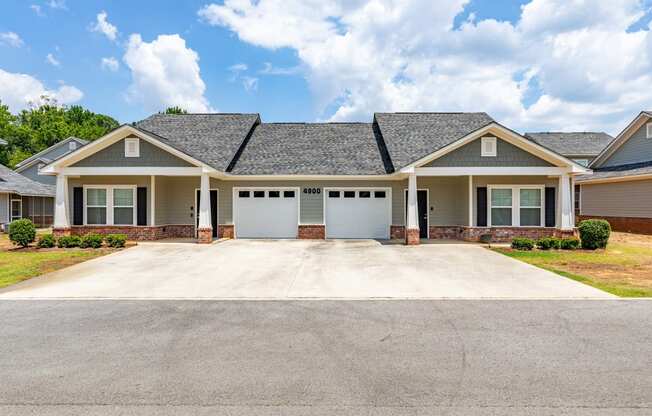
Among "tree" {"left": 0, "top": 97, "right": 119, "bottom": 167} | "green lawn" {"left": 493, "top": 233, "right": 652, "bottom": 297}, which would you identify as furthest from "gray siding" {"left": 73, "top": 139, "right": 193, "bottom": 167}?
"tree" {"left": 0, "top": 97, "right": 119, "bottom": 167}

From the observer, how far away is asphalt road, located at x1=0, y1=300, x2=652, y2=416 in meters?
3.81

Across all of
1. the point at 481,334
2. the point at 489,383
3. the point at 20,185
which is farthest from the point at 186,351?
the point at 20,185

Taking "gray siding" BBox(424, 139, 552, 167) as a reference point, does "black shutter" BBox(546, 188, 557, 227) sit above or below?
below

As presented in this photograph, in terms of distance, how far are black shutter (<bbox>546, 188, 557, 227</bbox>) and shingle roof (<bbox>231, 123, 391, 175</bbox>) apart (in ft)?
24.1

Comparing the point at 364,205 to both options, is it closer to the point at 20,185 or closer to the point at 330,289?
the point at 330,289

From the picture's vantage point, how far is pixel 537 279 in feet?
31.3

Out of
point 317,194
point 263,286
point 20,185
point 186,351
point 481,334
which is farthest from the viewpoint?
point 20,185

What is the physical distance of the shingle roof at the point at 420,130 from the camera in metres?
20.0

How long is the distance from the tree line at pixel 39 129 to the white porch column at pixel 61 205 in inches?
1523

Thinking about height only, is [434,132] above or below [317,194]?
above

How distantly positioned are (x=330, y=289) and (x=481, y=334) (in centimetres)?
359

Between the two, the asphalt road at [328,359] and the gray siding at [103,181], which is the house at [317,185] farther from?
the asphalt road at [328,359]

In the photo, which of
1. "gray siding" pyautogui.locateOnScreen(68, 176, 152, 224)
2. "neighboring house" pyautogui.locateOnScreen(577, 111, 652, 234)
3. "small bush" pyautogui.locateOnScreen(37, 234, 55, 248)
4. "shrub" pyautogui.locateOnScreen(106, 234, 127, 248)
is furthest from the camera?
"neighboring house" pyautogui.locateOnScreen(577, 111, 652, 234)

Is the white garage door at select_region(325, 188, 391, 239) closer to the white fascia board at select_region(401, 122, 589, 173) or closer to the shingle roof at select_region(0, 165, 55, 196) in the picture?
the white fascia board at select_region(401, 122, 589, 173)
